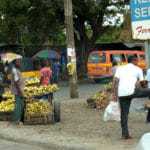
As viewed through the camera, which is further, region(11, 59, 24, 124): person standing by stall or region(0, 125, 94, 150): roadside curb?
region(11, 59, 24, 124): person standing by stall

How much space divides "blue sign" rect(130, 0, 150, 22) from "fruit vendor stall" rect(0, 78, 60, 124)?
3.10 meters

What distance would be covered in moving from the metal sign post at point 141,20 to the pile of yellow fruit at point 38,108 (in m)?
2.91

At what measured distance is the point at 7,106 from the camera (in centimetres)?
1677

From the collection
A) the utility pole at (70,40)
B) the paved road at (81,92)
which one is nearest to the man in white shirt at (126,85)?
the utility pole at (70,40)

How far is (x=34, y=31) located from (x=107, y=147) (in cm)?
3005

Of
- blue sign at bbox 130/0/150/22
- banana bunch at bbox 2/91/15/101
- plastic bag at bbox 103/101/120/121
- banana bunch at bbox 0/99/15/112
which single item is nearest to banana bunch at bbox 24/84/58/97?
banana bunch at bbox 0/99/15/112

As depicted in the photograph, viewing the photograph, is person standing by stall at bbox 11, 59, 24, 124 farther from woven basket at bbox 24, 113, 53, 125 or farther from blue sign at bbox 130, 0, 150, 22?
blue sign at bbox 130, 0, 150, 22

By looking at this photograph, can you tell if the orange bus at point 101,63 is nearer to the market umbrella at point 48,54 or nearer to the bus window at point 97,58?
the bus window at point 97,58

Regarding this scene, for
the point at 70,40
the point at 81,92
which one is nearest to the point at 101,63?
the point at 81,92

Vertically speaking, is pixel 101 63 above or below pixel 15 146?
above

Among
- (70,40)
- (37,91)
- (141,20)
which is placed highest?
(141,20)

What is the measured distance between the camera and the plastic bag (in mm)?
14312

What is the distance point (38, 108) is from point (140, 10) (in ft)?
11.7

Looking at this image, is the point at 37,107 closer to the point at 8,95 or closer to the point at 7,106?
the point at 7,106
